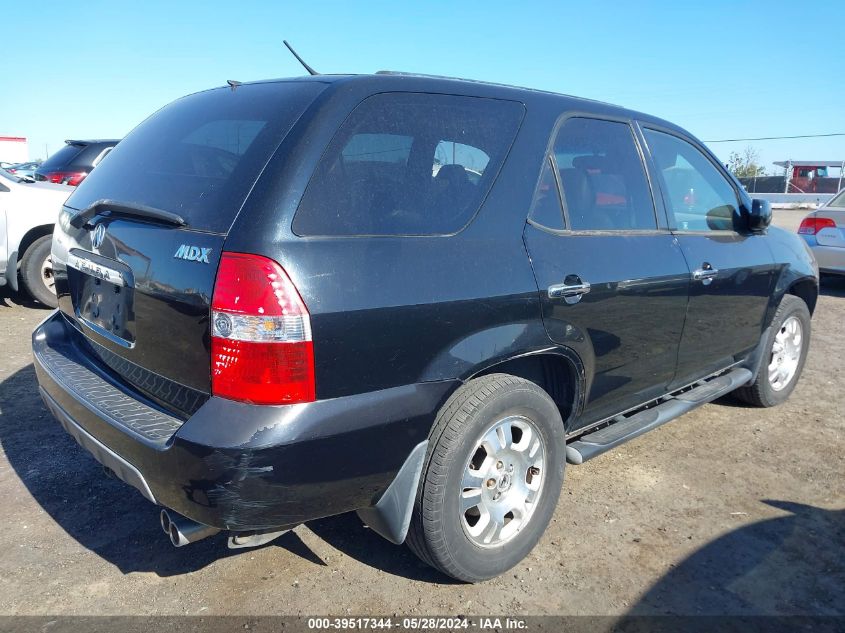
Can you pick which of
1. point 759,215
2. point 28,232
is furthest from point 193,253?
point 28,232

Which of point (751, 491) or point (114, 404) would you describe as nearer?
point (114, 404)

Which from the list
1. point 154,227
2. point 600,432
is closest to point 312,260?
point 154,227

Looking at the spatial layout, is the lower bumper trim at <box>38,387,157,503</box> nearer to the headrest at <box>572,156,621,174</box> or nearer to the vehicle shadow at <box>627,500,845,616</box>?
the vehicle shadow at <box>627,500,845,616</box>

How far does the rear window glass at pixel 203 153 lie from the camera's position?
85.0 inches

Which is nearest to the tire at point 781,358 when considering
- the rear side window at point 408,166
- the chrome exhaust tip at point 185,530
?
the rear side window at point 408,166

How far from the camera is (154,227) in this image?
225 centimetres

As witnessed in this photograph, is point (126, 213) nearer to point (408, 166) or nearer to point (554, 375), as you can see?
point (408, 166)

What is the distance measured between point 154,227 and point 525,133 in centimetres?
149

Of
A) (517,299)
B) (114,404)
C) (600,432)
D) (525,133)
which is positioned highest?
(525,133)

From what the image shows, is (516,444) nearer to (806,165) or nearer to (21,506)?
(21,506)

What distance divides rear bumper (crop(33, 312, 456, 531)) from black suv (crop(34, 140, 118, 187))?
25.7 feet

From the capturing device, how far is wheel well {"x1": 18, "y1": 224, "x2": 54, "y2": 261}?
265 inches

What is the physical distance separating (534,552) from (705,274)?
5.57 feet

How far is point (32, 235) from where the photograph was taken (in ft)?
22.3
